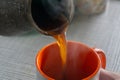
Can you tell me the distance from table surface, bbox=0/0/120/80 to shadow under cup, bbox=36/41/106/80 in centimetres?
8

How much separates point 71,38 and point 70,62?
151 millimetres

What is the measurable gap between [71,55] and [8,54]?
0.17 metres

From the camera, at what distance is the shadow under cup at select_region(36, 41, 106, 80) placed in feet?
1.08

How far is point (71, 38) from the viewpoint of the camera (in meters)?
0.51

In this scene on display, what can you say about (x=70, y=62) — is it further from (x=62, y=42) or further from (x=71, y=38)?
(x=71, y=38)

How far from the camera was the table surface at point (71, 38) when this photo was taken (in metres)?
0.45

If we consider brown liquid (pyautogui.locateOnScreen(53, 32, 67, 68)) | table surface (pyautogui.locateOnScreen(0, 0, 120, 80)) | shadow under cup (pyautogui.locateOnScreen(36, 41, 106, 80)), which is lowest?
table surface (pyautogui.locateOnScreen(0, 0, 120, 80))

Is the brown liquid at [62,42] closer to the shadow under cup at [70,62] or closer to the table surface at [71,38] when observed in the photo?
the shadow under cup at [70,62]

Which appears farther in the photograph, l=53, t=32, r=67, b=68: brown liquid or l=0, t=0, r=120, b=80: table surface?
l=0, t=0, r=120, b=80: table surface

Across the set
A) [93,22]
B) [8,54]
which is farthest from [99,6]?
[8,54]

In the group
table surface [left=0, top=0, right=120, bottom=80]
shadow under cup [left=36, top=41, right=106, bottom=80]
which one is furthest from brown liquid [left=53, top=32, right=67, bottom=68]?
table surface [left=0, top=0, right=120, bottom=80]

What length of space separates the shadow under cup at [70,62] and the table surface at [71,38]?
0.27 feet

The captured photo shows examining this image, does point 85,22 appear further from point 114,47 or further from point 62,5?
point 62,5

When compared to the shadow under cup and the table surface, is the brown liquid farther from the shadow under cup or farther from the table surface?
the table surface
